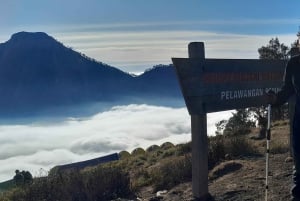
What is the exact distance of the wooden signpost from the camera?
22.9ft

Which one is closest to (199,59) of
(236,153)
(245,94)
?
(245,94)

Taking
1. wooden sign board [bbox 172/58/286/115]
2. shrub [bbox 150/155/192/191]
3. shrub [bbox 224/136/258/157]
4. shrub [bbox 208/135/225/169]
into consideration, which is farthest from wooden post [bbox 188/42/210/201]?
shrub [bbox 224/136/258/157]

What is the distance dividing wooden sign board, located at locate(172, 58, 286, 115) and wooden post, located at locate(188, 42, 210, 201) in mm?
137

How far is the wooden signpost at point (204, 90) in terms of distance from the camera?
6990mm

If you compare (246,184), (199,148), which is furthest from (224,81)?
(246,184)

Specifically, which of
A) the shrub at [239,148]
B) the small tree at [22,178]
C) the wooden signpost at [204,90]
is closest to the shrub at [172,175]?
the shrub at [239,148]

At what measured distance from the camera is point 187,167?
9.28 m

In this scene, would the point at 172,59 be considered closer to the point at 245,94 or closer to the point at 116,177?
the point at 245,94

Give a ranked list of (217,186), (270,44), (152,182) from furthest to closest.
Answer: (270,44) < (152,182) < (217,186)

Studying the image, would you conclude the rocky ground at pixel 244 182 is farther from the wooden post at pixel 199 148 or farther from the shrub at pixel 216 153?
the shrub at pixel 216 153

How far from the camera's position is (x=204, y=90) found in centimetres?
720

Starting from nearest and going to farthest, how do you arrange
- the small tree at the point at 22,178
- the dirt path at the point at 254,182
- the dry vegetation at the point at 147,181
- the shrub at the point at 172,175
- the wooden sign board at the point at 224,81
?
the wooden sign board at the point at 224,81 < the dirt path at the point at 254,182 < the dry vegetation at the point at 147,181 < the shrub at the point at 172,175 < the small tree at the point at 22,178

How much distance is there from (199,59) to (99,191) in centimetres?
294

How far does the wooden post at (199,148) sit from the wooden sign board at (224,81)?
137 millimetres
